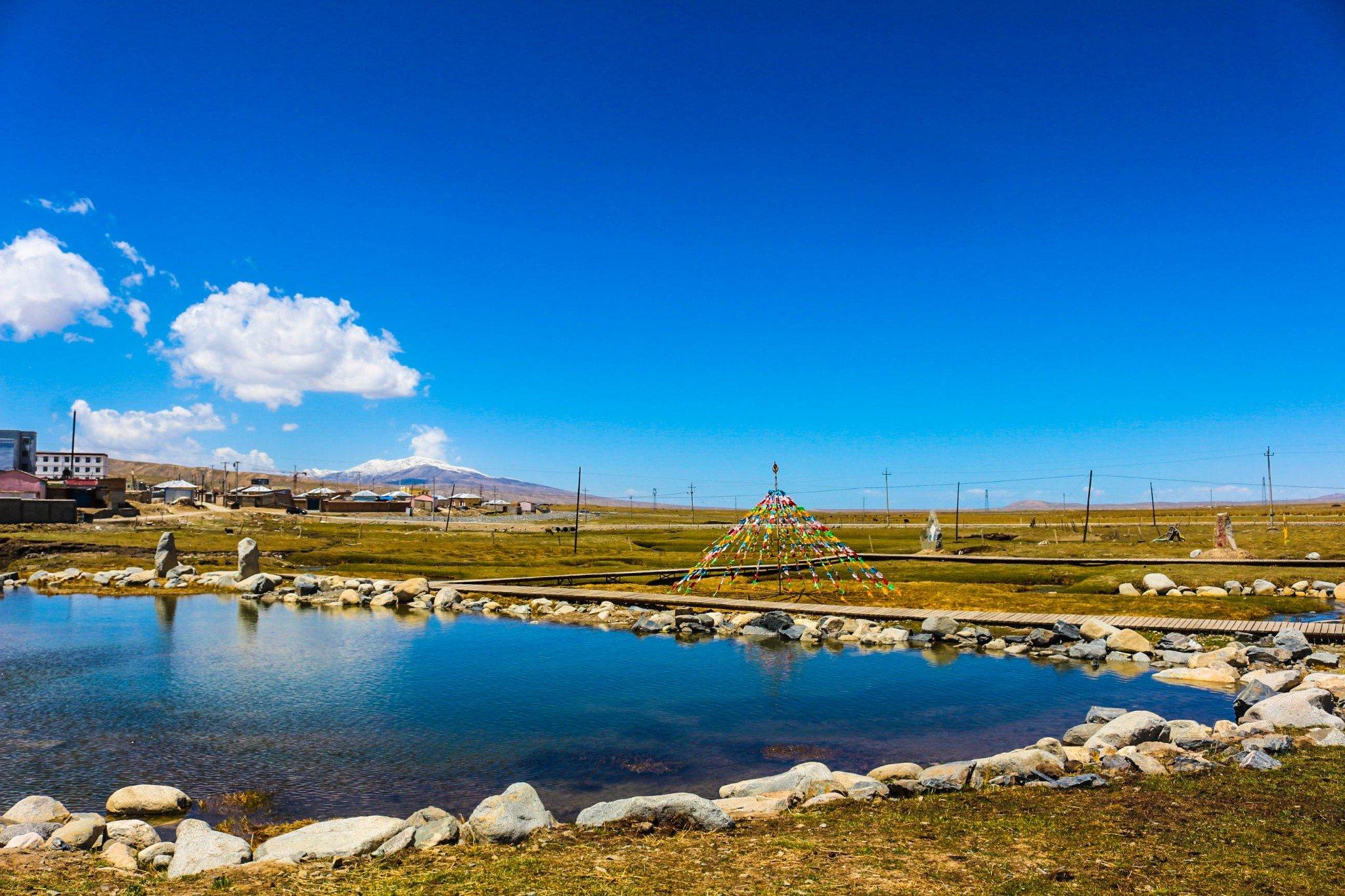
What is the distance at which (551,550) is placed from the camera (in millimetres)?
85750

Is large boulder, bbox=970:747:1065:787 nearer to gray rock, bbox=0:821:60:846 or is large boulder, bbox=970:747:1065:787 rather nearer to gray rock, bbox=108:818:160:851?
gray rock, bbox=108:818:160:851

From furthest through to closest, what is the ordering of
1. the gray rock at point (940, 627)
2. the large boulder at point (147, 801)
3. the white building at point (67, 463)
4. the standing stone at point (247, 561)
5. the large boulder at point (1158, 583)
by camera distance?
the white building at point (67, 463), the standing stone at point (247, 561), the large boulder at point (1158, 583), the gray rock at point (940, 627), the large boulder at point (147, 801)

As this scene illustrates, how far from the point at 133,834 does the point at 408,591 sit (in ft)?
123

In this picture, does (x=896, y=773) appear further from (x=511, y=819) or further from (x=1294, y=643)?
(x=1294, y=643)

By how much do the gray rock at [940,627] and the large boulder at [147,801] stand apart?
29.4 meters

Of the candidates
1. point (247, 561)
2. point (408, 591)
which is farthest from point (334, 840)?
point (247, 561)

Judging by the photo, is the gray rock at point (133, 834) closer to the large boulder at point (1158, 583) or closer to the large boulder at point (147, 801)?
the large boulder at point (147, 801)

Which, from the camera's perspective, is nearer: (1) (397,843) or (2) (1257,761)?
(1) (397,843)

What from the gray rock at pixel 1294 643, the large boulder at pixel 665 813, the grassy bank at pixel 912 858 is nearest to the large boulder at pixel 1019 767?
the grassy bank at pixel 912 858

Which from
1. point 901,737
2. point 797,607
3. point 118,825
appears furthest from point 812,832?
point 797,607

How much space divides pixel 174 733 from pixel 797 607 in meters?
29.4

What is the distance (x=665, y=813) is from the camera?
13375 millimetres

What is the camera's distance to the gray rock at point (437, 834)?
12.6 metres

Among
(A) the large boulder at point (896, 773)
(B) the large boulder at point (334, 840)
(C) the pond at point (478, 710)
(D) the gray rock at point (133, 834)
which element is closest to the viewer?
(B) the large boulder at point (334, 840)
